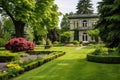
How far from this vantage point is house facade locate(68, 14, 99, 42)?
80312 millimetres

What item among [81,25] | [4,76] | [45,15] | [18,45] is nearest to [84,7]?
[81,25]

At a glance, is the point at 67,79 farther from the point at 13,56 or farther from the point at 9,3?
the point at 9,3

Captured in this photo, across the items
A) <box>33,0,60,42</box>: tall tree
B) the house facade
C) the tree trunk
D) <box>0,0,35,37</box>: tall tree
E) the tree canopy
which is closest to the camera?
<box>0,0,35,37</box>: tall tree

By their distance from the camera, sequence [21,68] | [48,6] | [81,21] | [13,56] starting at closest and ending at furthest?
1. [21,68]
2. [13,56]
3. [48,6]
4. [81,21]

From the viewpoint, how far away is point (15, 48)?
36.1 metres

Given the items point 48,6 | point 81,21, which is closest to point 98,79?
point 48,6

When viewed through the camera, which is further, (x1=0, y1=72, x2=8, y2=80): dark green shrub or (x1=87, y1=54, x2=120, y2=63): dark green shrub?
(x1=87, y1=54, x2=120, y2=63): dark green shrub

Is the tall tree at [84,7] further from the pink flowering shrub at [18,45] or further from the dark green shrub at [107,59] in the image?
the dark green shrub at [107,59]

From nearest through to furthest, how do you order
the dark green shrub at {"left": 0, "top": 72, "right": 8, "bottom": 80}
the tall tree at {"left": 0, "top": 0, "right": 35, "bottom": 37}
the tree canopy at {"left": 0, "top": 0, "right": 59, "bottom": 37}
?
1. the dark green shrub at {"left": 0, "top": 72, "right": 8, "bottom": 80}
2. the tall tree at {"left": 0, "top": 0, "right": 35, "bottom": 37}
3. the tree canopy at {"left": 0, "top": 0, "right": 59, "bottom": 37}

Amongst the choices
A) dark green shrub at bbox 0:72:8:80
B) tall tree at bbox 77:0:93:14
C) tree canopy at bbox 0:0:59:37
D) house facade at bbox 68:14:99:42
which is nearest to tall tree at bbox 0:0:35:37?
tree canopy at bbox 0:0:59:37

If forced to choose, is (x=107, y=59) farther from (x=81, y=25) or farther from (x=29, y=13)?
(x=81, y=25)

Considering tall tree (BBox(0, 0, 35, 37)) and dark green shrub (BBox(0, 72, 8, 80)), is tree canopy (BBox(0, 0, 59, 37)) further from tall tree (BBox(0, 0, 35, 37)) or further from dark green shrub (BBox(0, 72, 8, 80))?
dark green shrub (BBox(0, 72, 8, 80))

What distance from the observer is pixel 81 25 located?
81.6m

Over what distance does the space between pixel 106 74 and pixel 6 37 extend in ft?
133
